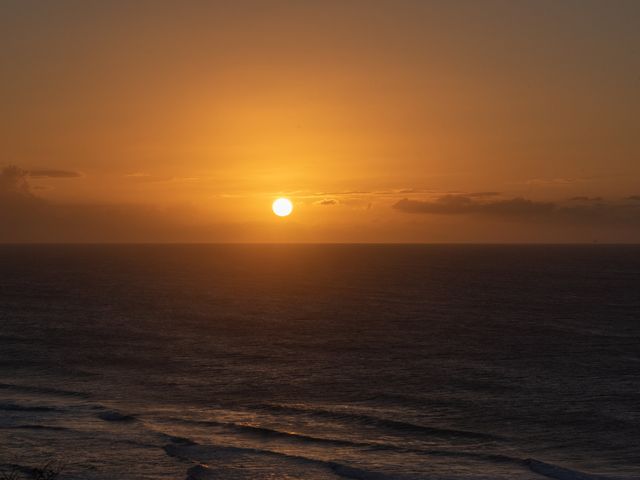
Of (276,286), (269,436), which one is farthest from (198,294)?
(269,436)

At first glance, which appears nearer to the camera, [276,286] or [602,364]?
[602,364]

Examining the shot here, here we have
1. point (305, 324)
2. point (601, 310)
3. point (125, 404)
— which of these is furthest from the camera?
point (601, 310)

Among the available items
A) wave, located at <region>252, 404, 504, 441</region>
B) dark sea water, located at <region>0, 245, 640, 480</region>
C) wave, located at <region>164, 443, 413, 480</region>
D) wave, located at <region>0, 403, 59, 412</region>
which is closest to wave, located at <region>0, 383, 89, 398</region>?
dark sea water, located at <region>0, 245, 640, 480</region>

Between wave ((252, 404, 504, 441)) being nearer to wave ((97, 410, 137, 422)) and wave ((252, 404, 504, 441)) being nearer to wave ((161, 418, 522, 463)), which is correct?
wave ((161, 418, 522, 463))

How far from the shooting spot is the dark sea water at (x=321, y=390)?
3716 cm

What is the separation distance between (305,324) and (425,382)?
36179 mm

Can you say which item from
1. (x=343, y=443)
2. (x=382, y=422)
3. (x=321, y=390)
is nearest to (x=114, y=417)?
(x=343, y=443)

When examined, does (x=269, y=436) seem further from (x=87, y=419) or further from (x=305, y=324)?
(x=305, y=324)

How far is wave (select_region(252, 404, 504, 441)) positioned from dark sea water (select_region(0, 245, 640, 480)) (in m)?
0.19

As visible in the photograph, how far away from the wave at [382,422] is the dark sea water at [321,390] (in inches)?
7.6

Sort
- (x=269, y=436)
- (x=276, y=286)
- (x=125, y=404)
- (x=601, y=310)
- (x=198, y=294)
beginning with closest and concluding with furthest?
(x=269, y=436) → (x=125, y=404) → (x=601, y=310) → (x=198, y=294) → (x=276, y=286)

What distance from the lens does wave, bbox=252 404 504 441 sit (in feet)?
139

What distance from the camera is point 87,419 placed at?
44156 mm

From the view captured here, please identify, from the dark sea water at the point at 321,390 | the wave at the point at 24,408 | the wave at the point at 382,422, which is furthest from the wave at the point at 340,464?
the wave at the point at 24,408
